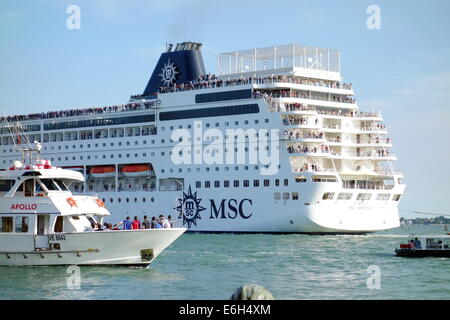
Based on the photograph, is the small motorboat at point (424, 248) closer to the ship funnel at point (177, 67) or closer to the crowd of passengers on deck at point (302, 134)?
the crowd of passengers on deck at point (302, 134)

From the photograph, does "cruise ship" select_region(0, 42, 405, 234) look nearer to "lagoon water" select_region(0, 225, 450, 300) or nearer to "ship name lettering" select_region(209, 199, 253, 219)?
Result: "ship name lettering" select_region(209, 199, 253, 219)

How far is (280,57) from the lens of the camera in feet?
183

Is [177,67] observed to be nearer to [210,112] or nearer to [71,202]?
[210,112]

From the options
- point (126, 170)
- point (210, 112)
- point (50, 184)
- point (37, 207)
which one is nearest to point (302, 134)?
point (210, 112)

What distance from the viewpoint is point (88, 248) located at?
23766mm

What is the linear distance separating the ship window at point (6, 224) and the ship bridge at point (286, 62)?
105ft

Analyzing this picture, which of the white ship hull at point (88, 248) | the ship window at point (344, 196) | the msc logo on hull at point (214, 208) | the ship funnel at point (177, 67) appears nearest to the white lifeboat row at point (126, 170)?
the msc logo on hull at point (214, 208)

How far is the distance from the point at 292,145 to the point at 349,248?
1398 cm

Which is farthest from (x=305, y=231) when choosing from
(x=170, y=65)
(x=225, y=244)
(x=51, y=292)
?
(x=51, y=292)

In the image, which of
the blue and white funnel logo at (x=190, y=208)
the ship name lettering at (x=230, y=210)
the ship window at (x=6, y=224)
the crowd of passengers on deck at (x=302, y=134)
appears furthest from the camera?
the blue and white funnel logo at (x=190, y=208)

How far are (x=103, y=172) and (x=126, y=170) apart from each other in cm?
246

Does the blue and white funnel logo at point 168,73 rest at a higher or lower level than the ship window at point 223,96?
higher

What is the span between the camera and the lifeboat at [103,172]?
59.4 metres

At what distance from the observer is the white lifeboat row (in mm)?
57250
